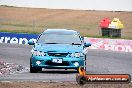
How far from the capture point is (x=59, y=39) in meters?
20.5

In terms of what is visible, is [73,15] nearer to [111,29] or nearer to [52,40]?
[111,29]

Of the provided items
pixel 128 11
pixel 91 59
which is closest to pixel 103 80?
pixel 91 59

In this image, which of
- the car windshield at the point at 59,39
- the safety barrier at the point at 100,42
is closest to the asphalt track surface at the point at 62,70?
the car windshield at the point at 59,39

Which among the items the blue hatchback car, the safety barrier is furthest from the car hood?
the safety barrier

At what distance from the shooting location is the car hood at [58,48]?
19438 millimetres

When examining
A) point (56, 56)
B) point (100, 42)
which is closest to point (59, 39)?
point (56, 56)

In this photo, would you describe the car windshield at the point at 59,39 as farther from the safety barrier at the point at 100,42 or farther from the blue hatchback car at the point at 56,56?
the safety barrier at the point at 100,42

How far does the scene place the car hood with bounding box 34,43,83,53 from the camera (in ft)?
63.8

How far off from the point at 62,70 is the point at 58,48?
198 cm

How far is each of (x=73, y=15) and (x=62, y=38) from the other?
38.9m

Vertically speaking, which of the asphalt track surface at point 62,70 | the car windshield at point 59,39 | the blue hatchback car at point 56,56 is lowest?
the asphalt track surface at point 62,70

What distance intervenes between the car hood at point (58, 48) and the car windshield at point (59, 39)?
18.0 inches

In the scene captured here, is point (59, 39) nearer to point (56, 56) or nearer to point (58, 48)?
point (58, 48)

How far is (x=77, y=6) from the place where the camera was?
58406mm
